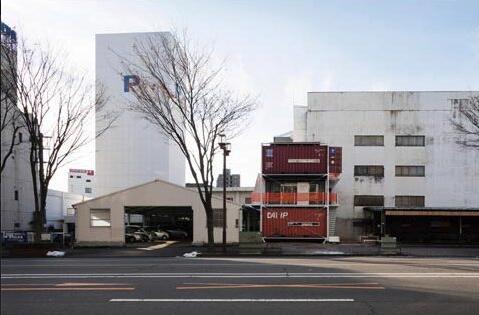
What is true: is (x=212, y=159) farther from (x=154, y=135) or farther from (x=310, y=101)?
(x=154, y=135)

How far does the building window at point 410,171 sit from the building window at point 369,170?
1.51m

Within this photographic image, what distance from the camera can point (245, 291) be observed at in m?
12.1

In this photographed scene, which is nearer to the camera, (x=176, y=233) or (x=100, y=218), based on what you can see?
(x=100, y=218)

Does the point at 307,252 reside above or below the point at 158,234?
above

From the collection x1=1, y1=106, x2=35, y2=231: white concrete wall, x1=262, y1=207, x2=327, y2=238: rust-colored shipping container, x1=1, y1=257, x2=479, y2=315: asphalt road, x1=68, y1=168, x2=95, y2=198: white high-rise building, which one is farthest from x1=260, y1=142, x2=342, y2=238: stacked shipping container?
x1=68, y1=168, x2=95, y2=198: white high-rise building

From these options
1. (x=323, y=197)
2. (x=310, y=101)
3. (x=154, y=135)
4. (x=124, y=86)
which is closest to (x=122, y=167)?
(x=154, y=135)

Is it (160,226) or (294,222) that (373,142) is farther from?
(160,226)

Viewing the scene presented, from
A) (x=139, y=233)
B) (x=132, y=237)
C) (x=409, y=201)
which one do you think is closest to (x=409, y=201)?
(x=409, y=201)

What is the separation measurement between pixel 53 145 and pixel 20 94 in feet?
13.0

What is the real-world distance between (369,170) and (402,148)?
3.53 meters

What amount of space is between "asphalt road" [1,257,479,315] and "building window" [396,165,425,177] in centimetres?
3433

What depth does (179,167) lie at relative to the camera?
305ft

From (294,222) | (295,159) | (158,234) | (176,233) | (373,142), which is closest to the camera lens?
(294,222)

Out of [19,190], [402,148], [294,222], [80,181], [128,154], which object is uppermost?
[128,154]
